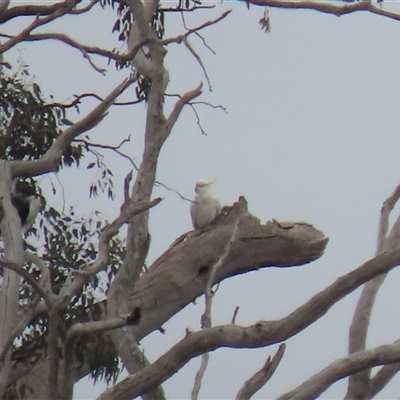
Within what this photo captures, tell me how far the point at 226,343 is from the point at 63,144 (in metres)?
2.23

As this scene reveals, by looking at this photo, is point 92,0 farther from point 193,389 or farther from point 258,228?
point 193,389

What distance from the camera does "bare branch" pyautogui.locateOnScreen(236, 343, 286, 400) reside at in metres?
3.79

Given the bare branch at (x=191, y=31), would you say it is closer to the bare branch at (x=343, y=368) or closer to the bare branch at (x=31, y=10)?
the bare branch at (x=31, y=10)

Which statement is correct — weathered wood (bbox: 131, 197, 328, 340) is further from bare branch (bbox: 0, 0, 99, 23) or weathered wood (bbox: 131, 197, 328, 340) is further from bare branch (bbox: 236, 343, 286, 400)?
bare branch (bbox: 236, 343, 286, 400)

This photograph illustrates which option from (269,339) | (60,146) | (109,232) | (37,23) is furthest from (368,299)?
(37,23)

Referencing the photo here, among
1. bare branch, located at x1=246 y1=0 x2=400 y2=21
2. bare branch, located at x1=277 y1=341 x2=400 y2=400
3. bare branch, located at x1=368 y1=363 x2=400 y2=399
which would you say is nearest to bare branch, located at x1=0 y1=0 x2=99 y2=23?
bare branch, located at x1=246 y1=0 x2=400 y2=21

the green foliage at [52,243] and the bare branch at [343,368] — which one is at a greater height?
the green foliage at [52,243]

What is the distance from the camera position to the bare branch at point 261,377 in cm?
379

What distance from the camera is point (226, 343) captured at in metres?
3.58

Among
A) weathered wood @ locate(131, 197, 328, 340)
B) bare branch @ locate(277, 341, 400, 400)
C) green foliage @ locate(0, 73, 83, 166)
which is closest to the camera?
bare branch @ locate(277, 341, 400, 400)

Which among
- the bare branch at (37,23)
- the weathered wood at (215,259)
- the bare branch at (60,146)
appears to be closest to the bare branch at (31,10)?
the bare branch at (37,23)

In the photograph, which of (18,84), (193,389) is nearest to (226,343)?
(193,389)

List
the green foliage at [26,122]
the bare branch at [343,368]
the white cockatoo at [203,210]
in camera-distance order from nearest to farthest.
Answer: the bare branch at [343,368] < the green foliage at [26,122] < the white cockatoo at [203,210]

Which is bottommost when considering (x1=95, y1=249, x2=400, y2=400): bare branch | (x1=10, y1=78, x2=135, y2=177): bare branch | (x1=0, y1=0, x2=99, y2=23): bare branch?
(x1=95, y1=249, x2=400, y2=400): bare branch
